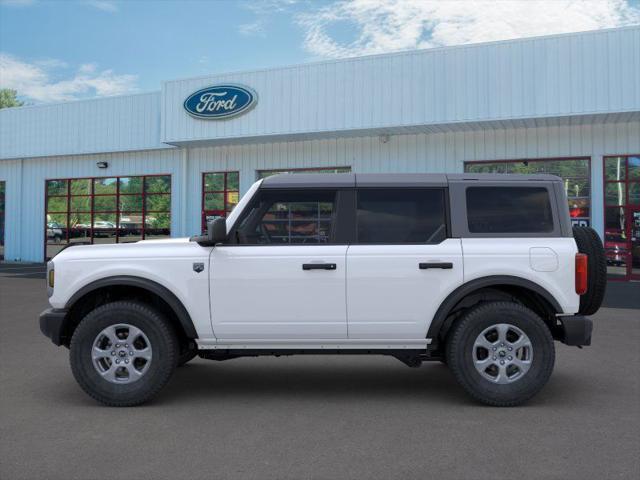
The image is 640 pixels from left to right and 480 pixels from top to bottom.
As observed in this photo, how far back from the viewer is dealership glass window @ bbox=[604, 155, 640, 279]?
56.9 feet

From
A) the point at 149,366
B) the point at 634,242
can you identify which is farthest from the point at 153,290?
the point at 634,242

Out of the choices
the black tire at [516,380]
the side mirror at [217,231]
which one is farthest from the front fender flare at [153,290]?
the black tire at [516,380]

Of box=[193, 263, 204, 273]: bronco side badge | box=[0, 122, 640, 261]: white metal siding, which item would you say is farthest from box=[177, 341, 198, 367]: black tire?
box=[0, 122, 640, 261]: white metal siding

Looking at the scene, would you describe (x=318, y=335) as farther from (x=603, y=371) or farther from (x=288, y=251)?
(x=603, y=371)

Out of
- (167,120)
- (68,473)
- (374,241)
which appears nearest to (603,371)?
(374,241)

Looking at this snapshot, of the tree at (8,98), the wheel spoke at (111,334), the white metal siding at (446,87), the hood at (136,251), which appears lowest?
the wheel spoke at (111,334)

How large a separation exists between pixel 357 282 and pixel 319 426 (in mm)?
1158

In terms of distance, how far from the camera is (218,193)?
73.3 ft

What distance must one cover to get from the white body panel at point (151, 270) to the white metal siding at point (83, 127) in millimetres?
18524

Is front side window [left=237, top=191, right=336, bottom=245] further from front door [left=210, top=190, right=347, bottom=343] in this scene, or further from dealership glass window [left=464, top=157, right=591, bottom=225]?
dealership glass window [left=464, top=157, right=591, bottom=225]

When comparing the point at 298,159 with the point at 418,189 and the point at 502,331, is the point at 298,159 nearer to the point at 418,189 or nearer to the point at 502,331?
the point at 418,189

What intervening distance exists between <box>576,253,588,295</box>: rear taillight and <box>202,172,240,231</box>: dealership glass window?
17.7 m

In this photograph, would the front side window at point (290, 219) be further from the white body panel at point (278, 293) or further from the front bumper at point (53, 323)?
the front bumper at point (53, 323)

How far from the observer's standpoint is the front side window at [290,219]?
5.19 m
